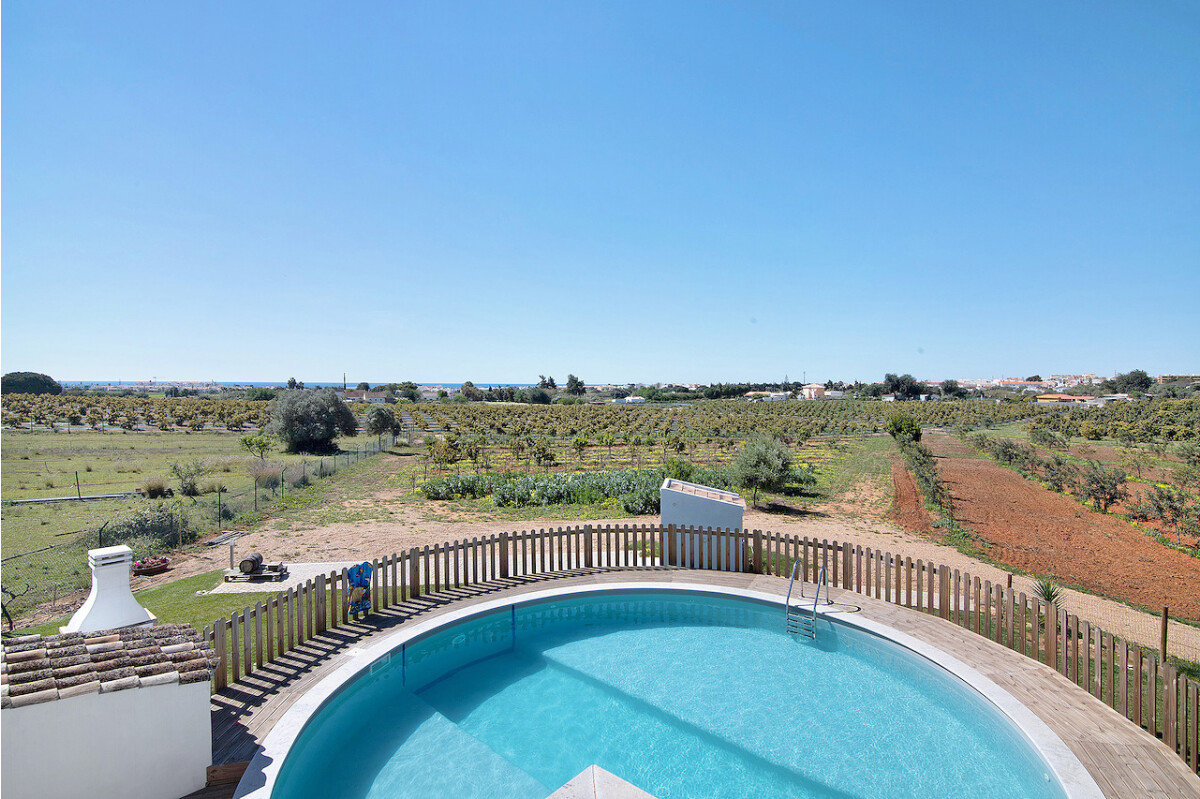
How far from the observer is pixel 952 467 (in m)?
27.4

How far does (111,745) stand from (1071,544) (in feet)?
58.9

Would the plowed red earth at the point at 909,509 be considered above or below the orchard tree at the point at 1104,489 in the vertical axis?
below

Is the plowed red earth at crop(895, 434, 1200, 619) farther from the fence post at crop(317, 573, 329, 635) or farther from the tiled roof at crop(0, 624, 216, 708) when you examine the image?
the tiled roof at crop(0, 624, 216, 708)

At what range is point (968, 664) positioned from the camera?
5668mm

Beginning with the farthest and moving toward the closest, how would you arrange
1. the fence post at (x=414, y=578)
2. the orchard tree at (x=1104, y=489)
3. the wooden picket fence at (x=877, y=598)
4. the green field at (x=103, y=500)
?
1. the orchard tree at (x=1104, y=489)
2. the green field at (x=103, y=500)
3. the fence post at (x=414, y=578)
4. the wooden picket fence at (x=877, y=598)

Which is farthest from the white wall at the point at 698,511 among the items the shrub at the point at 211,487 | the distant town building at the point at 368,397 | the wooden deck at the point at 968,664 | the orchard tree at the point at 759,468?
the distant town building at the point at 368,397

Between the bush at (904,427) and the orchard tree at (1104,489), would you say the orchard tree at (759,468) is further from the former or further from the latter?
the bush at (904,427)

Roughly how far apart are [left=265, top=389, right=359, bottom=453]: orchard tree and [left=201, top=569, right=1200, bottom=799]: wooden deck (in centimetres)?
3048

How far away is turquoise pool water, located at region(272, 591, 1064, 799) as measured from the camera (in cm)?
450

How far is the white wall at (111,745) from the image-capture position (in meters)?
3.31

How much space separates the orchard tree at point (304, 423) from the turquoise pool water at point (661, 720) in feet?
103

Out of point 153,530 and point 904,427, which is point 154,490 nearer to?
point 153,530

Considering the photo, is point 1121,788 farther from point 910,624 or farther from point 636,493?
point 636,493

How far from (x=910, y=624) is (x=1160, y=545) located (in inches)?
507
